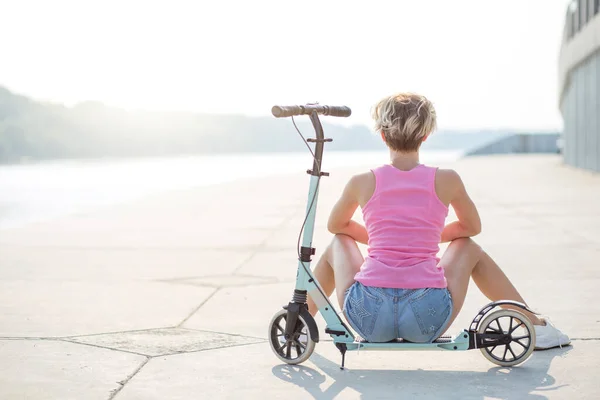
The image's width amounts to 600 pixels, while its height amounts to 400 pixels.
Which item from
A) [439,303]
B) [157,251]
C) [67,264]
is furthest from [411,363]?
[157,251]

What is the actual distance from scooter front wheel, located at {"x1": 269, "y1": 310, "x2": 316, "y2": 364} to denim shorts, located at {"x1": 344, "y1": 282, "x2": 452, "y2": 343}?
0.36 meters

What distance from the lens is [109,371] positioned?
4.59 meters

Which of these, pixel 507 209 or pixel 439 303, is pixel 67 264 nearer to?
pixel 439 303

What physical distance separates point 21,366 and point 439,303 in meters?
2.16

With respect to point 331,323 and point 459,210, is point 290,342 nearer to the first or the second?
point 331,323

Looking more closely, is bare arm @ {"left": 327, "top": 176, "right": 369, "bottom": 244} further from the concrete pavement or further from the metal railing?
the metal railing

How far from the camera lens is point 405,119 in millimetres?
4172

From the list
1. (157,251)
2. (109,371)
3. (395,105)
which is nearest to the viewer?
(395,105)

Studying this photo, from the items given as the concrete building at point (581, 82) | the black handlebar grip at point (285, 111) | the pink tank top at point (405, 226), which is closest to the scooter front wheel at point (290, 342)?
the pink tank top at point (405, 226)

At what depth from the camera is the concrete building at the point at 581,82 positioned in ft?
95.9

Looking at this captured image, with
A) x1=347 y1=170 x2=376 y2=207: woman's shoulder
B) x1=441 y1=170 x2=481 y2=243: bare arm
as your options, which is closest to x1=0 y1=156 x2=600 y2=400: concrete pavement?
x1=441 y1=170 x2=481 y2=243: bare arm

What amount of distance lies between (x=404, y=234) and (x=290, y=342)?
0.83 m

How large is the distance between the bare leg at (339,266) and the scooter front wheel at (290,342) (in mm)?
210

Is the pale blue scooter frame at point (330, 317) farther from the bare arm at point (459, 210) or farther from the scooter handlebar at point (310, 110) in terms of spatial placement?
the bare arm at point (459, 210)
